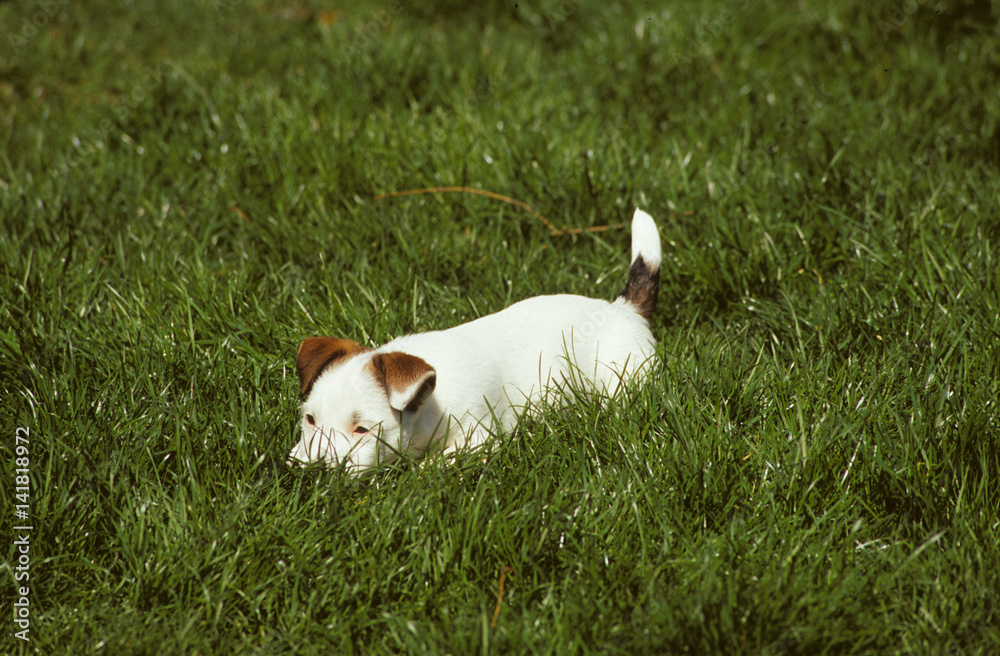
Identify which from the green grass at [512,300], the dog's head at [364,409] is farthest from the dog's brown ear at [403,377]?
the green grass at [512,300]

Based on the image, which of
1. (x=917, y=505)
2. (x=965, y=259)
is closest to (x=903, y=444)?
(x=917, y=505)

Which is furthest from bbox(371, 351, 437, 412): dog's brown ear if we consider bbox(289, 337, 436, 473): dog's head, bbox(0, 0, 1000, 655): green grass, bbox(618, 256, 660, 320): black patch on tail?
bbox(618, 256, 660, 320): black patch on tail

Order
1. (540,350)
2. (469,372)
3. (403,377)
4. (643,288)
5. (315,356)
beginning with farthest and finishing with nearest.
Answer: (643,288), (540,350), (469,372), (315,356), (403,377)

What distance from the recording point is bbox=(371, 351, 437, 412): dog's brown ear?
2.48 meters

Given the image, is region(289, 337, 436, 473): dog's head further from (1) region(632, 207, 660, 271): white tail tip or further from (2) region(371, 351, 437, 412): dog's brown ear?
(1) region(632, 207, 660, 271): white tail tip

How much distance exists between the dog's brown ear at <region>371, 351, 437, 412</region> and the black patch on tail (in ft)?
3.61

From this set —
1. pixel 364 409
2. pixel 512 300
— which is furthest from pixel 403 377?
pixel 512 300

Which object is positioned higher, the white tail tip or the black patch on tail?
the white tail tip

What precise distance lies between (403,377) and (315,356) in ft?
1.36

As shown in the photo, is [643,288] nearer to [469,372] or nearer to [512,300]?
[512,300]

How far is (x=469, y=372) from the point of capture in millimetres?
2838

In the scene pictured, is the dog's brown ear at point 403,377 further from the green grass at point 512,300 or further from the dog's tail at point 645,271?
the dog's tail at point 645,271

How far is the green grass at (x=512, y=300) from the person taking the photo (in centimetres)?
216

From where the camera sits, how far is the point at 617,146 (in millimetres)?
4395
